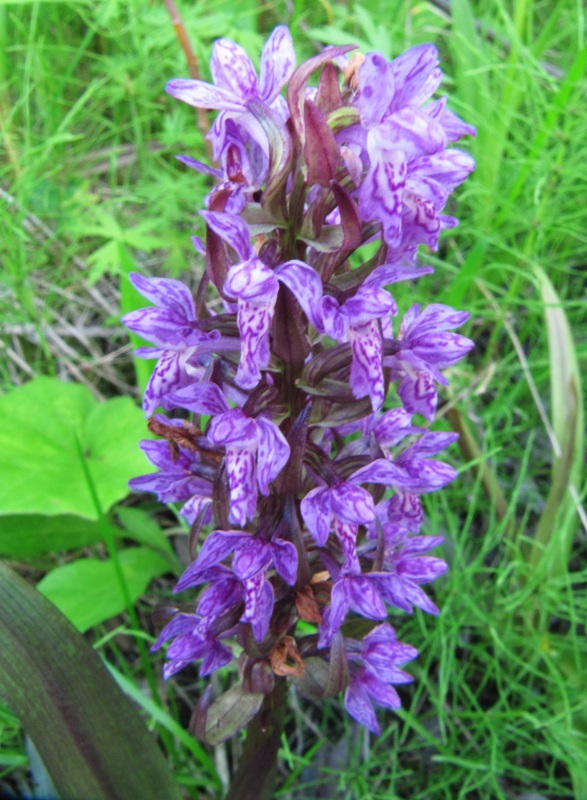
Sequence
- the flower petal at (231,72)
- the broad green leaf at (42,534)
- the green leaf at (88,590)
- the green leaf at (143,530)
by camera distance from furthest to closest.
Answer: the green leaf at (143,530), the broad green leaf at (42,534), the green leaf at (88,590), the flower petal at (231,72)

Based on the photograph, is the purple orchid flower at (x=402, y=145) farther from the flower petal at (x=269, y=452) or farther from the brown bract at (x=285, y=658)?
the brown bract at (x=285, y=658)

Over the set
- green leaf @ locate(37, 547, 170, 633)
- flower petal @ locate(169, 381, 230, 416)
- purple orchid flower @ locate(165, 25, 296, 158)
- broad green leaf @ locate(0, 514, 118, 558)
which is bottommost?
green leaf @ locate(37, 547, 170, 633)

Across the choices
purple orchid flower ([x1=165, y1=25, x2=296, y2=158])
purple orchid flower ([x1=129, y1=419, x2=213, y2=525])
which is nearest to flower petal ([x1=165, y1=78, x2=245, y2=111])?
purple orchid flower ([x1=165, y1=25, x2=296, y2=158])

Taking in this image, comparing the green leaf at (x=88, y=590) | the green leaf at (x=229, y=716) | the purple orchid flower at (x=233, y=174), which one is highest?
the purple orchid flower at (x=233, y=174)

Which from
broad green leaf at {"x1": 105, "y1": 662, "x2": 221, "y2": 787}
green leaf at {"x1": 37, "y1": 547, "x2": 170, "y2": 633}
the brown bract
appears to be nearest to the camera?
the brown bract

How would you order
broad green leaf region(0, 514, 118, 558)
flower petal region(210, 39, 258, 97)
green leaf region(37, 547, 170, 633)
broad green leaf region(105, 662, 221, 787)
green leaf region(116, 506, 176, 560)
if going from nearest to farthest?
flower petal region(210, 39, 258, 97), broad green leaf region(105, 662, 221, 787), green leaf region(37, 547, 170, 633), broad green leaf region(0, 514, 118, 558), green leaf region(116, 506, 176, 560)

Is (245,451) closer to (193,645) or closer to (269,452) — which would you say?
(269,452)

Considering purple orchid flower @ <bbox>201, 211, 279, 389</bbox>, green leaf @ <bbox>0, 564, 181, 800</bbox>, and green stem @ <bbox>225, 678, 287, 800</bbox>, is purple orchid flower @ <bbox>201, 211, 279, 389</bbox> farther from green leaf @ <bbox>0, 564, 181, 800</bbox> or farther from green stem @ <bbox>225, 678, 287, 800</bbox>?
green stem @ <bbox>225, 678, 287, 800</bbox>

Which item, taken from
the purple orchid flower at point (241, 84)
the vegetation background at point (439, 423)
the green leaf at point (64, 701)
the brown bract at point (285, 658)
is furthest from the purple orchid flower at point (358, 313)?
the vegetation background at point (439, 423)
